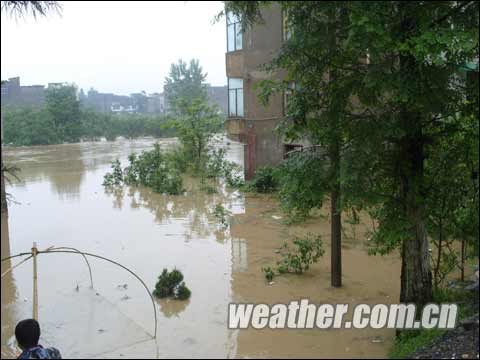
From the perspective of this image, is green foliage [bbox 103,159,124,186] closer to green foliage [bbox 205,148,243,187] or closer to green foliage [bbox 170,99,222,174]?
green foliage [bbox 170,99,222,174]

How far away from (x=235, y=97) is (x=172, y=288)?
15.1 m

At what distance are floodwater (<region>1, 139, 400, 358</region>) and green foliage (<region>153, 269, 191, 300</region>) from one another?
231 mm

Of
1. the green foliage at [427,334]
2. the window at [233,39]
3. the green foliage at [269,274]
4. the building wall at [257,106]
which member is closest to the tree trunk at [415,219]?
the green foliage at [427,334]

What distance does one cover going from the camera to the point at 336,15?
7.04 meters

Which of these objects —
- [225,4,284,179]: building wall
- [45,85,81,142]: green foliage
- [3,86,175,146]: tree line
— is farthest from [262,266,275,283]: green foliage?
[45,85,81,142]: green foliage

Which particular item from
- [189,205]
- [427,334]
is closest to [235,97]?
[189,205]

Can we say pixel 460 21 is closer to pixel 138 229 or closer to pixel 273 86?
pixel 273 86

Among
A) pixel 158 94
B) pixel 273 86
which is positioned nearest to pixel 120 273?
pixel 273 86

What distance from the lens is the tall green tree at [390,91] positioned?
615 centimetres

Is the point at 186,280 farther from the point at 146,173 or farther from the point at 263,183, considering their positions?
the point at 146,173

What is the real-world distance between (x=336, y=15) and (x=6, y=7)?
4.30 m

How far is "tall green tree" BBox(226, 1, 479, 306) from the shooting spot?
6152 mm

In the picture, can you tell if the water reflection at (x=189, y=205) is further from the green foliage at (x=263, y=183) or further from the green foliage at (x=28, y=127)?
the green foliage at (x=28, y=127)

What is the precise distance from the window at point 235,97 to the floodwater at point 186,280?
4.58 m
